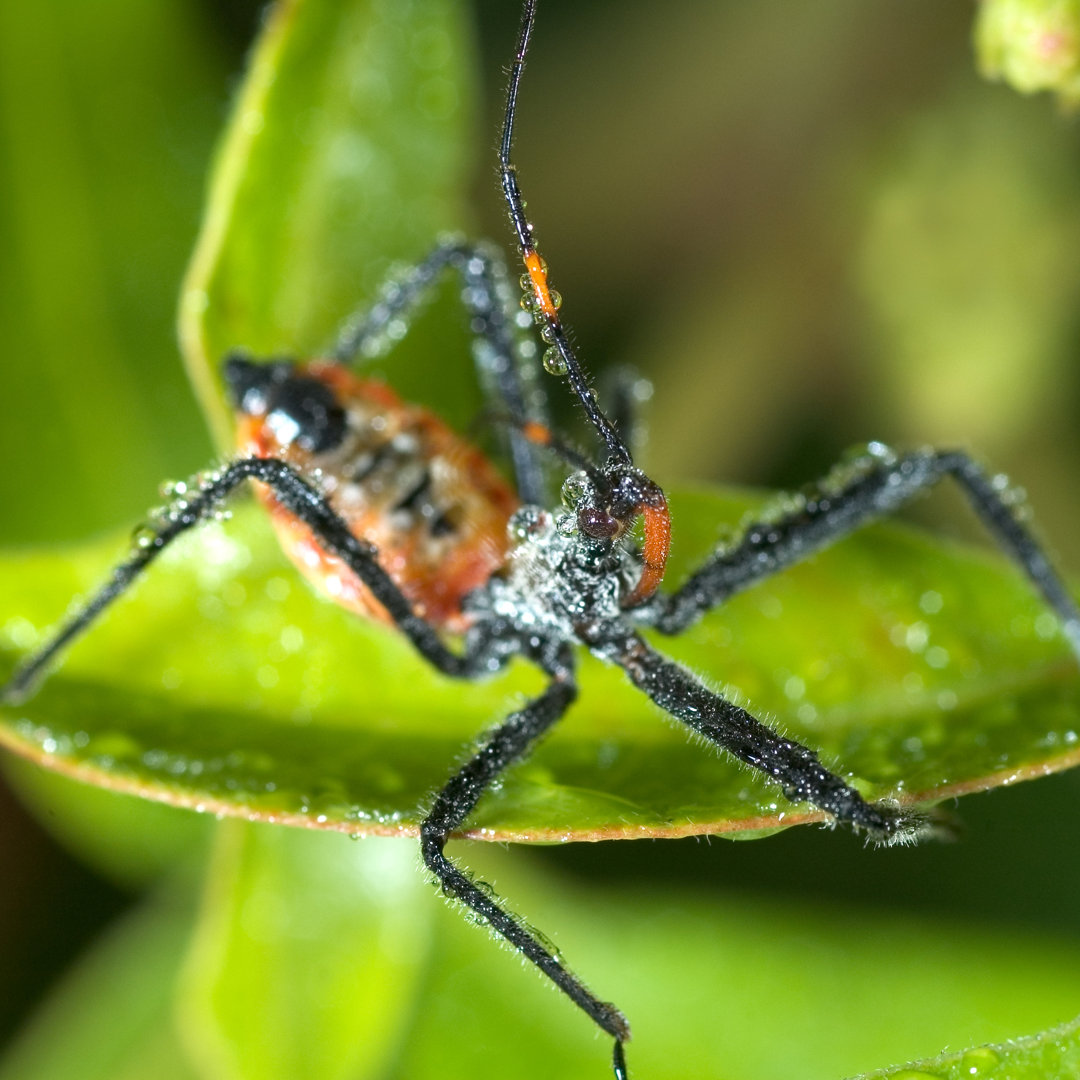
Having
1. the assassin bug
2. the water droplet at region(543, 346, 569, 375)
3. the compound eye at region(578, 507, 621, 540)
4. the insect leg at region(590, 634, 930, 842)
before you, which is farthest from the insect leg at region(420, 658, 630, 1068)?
the water droplet at region(543, 346, 569, 375)

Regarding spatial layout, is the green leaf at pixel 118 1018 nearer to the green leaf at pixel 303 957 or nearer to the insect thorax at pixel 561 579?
the green leaf at pixel 303 957

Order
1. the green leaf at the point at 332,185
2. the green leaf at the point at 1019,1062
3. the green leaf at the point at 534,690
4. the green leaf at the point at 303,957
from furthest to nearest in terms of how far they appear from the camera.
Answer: the green leaf at the point at 303,957 → the green leaf at the point at 332,185 → the green leaf at the point at 534,690 → the green leaf at the point at 1019,1062

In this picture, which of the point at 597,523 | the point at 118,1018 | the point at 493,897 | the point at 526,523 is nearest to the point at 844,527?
the point at 597,523

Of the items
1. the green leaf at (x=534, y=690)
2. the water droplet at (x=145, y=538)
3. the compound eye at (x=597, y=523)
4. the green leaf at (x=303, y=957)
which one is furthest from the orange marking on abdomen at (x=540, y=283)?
the green leaf at (x=303, y=957)

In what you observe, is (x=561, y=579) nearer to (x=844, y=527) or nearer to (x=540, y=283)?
(x=844, y=527)

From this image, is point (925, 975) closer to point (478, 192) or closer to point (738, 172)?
point (738, 172)

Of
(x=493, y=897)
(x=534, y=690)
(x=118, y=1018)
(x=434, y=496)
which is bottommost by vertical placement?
(x=118, y=1018)

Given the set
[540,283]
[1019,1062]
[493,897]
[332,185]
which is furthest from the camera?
[332,185]
